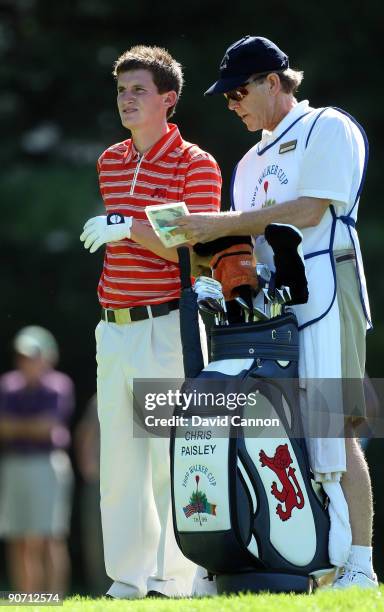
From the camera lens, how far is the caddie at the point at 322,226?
18.7 ft

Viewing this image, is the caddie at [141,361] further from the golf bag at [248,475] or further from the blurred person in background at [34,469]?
the blurred person in background at [34,469]

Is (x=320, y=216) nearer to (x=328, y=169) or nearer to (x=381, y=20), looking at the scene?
(x=328, y=169)

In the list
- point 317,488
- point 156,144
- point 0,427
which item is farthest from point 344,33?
point 317,488

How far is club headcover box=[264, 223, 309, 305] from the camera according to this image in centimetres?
557

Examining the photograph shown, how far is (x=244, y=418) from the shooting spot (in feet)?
17.8

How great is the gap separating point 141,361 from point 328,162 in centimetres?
117

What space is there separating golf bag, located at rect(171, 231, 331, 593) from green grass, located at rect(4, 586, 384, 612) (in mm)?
152

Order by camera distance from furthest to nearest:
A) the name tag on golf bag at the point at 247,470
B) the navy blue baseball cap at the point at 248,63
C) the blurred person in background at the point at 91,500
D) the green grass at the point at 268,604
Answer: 1. the blurred person in background at the point at 91,500
2. the navy blue baseball cap at the point at 248,63
3. the name tag on golf bag at the point at 247,470
4. the green grass at the point at 268,604

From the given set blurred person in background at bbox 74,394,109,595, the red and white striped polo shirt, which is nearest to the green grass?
the red and white striped polo shirt

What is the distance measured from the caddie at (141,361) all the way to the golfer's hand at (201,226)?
13.5 inches

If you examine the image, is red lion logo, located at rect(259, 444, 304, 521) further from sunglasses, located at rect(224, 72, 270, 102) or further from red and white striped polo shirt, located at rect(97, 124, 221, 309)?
sunglasses, located at rect(224, 72, 270, 102)

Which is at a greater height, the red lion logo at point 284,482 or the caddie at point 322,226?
the caddie at point 322,226

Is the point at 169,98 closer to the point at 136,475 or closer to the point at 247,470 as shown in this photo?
the point at 136,475

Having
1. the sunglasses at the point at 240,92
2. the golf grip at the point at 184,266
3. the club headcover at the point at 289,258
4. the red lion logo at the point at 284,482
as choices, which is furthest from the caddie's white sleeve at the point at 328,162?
the red lion logo at the point at 284,482
